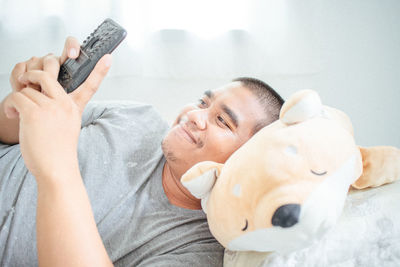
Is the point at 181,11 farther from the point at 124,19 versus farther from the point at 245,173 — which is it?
the point at 245,173

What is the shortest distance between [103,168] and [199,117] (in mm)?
268

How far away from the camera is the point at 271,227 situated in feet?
1.56

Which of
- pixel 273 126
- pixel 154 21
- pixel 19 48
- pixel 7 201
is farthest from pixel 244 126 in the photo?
pixel 19 48

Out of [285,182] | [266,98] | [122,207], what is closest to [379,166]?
[285,182]

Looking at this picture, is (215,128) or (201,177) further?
(215,128)

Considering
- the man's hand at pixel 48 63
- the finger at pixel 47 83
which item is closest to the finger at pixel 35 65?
the man's hand at pixel 48 63

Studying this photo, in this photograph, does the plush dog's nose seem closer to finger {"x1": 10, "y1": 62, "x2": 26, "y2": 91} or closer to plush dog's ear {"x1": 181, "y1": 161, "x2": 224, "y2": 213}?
plush dog's ear {"x1": 181, "y1": 161, "x2": 224, "y2": 213}

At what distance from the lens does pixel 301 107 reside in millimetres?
539

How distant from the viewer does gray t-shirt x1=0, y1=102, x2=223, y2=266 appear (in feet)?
2.38

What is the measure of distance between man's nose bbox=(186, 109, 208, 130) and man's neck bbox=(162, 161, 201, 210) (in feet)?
0.44

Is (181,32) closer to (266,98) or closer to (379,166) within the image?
(266,98)

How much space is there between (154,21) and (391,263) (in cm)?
113

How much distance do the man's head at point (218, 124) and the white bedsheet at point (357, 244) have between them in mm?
283

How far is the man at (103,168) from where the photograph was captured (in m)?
0.57
